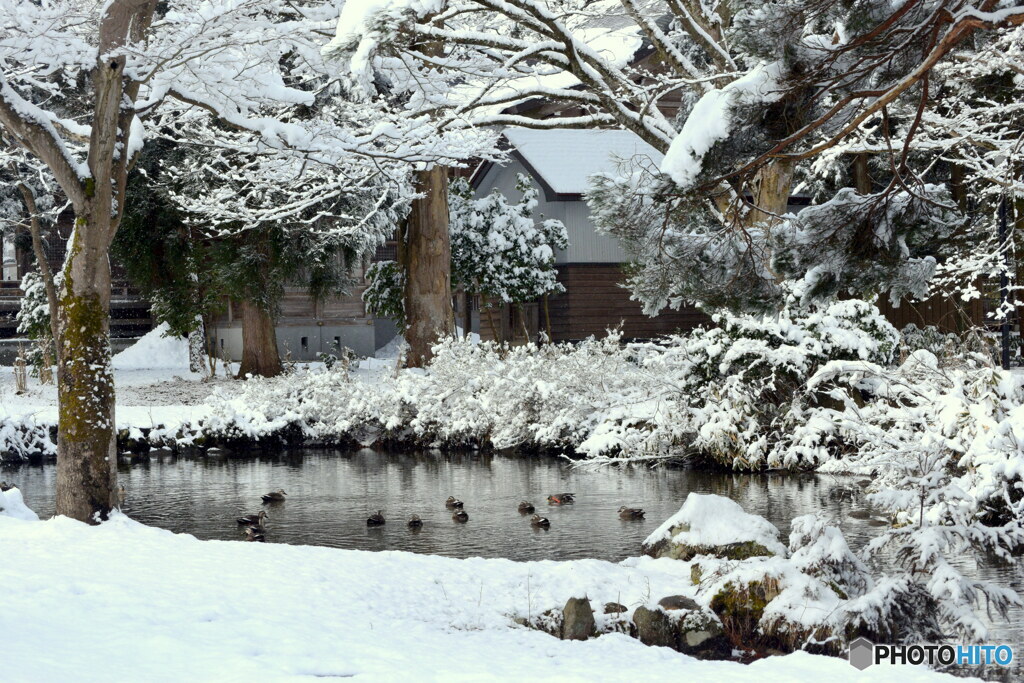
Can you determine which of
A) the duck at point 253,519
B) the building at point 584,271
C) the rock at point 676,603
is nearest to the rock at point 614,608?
the rock at point 676,603

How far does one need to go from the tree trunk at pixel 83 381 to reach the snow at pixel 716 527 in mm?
4728

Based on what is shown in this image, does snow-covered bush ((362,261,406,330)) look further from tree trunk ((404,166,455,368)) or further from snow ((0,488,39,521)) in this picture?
snow ((0,488,39,521))

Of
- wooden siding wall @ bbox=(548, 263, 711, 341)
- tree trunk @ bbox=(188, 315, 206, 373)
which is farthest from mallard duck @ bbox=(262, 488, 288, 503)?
wooden siding wall @ bbox=(548, 263, 711, 341)

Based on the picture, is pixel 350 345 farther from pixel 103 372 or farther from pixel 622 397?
pixel 103 372

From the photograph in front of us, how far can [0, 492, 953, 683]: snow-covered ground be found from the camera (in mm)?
5789

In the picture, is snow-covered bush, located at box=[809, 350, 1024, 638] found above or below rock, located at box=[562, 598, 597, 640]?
above

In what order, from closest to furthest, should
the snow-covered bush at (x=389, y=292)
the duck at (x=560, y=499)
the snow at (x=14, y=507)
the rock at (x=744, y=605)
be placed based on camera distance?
the rock at (x=744, y=605) < the snow at (x=14, y=507) < the duck at (x=560, y=499) < the snow-covered bush at (x=389, y=292)

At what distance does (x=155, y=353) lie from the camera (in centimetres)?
3002

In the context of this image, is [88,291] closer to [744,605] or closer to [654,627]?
[654,627]

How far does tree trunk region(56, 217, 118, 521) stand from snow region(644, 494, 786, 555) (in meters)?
A: 4.73

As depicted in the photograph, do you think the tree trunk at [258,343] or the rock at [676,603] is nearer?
the rock at [676,603]

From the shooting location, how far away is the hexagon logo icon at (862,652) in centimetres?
680

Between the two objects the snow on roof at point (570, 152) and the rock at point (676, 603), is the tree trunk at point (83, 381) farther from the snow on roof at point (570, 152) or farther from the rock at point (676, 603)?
the snow on roof at point (570, 152)

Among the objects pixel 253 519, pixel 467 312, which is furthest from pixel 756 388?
pixel 467 312
